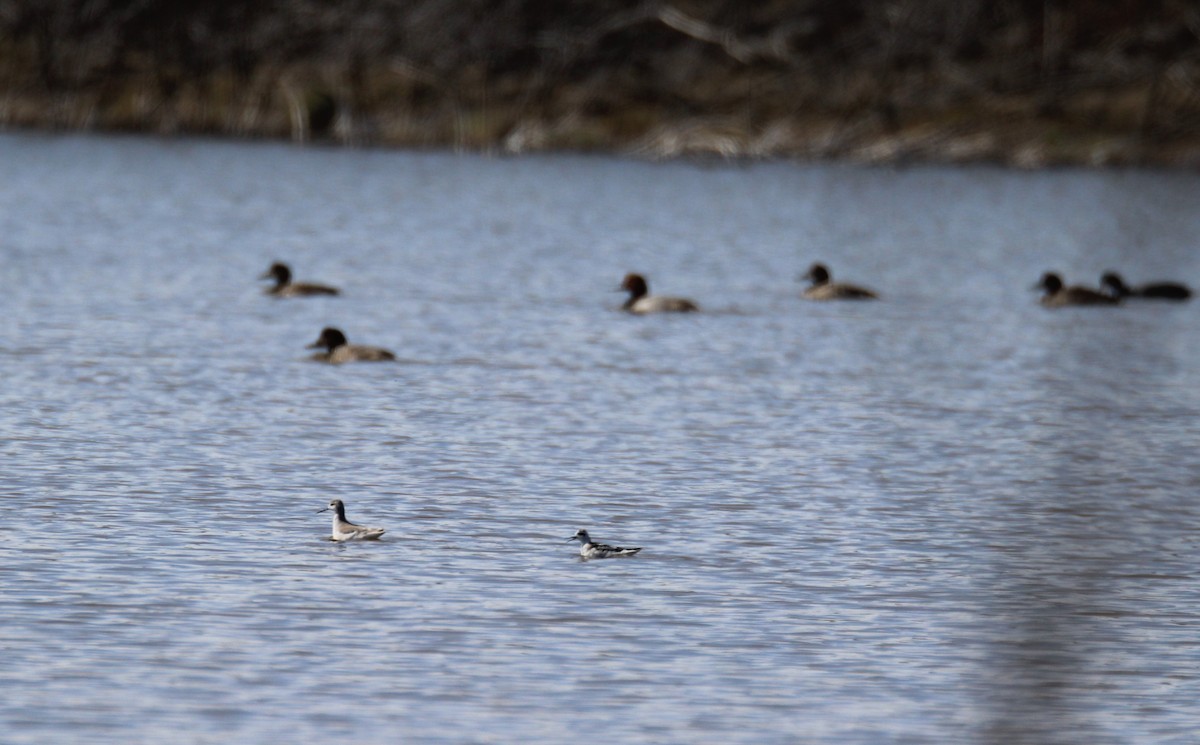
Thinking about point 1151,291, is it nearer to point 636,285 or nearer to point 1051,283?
point 1051,283

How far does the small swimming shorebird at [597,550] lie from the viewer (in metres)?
12.9

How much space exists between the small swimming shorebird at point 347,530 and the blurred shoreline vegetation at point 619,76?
6591 centimetres

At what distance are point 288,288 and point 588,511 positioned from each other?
59.8ft

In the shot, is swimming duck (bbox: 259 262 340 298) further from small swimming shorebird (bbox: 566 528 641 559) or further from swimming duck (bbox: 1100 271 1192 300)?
small swimming shorebird (bbox: 566 528 641 559)

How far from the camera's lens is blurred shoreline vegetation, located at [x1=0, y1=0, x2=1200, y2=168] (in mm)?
82625

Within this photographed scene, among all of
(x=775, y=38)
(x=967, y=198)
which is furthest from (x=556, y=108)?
(x=967, y=198)

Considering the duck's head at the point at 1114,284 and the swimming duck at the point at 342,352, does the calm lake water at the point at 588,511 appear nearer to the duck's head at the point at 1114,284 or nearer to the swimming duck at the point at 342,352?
the swimming duck at the point at 342,352

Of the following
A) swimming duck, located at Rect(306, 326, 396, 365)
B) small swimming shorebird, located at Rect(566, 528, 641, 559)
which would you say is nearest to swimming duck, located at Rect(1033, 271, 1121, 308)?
swimming duck, located at Rect(306, 326, 396, 365)

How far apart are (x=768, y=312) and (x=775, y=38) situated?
5923cm

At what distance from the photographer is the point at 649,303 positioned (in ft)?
102

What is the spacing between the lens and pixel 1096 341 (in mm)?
29469

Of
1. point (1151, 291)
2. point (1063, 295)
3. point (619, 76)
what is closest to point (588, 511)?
point (1063, 295)

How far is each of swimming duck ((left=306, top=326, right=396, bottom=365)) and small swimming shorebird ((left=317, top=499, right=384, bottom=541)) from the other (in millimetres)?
10746

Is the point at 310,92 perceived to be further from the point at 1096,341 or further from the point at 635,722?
the point at 635,722
